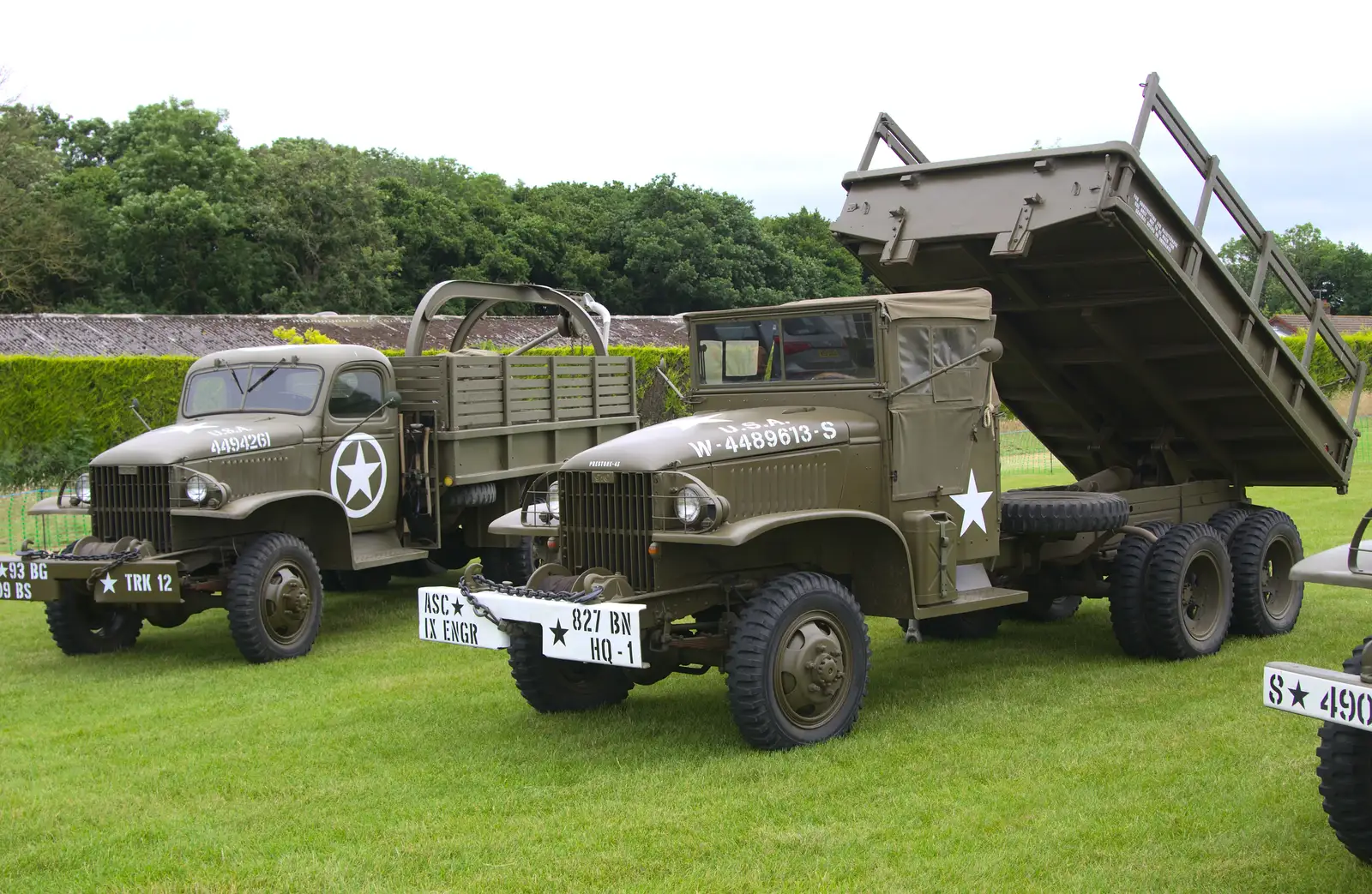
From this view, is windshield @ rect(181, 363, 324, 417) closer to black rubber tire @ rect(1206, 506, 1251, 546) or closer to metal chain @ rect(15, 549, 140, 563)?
metal chain @ rect(15, 549, 140, 563)

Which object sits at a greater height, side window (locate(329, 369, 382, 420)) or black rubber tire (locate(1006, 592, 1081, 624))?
side window (locate(329, 369, 382, 420))

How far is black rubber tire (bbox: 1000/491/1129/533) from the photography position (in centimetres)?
781

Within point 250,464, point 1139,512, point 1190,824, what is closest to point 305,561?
point 250,464

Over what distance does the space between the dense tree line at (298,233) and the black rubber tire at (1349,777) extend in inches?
1348

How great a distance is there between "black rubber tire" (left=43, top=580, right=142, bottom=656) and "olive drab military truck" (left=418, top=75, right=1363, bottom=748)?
3844 mm

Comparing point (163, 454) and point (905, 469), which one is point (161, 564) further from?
point (905, 469)

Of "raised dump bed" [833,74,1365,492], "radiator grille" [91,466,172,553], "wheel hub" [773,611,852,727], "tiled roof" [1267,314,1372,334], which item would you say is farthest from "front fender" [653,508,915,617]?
"tiled roof" [1267,314,1372,334]

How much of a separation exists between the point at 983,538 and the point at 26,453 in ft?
52.3

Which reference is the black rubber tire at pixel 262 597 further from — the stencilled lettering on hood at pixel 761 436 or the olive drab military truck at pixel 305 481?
the stencilled lettering on hood at pixel 761 436

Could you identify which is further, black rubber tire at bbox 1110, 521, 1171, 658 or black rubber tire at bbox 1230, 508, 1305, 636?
black rubber tire at bbox 1230, 508, 1305, 636

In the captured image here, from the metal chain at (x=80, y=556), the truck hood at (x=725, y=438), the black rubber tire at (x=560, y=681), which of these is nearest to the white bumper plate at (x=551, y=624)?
the black rubber tire at (x=560, y=681)

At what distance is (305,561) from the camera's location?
934cm

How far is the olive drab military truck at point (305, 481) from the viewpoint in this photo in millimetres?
8906

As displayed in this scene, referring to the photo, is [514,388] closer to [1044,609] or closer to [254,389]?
[254,389]
